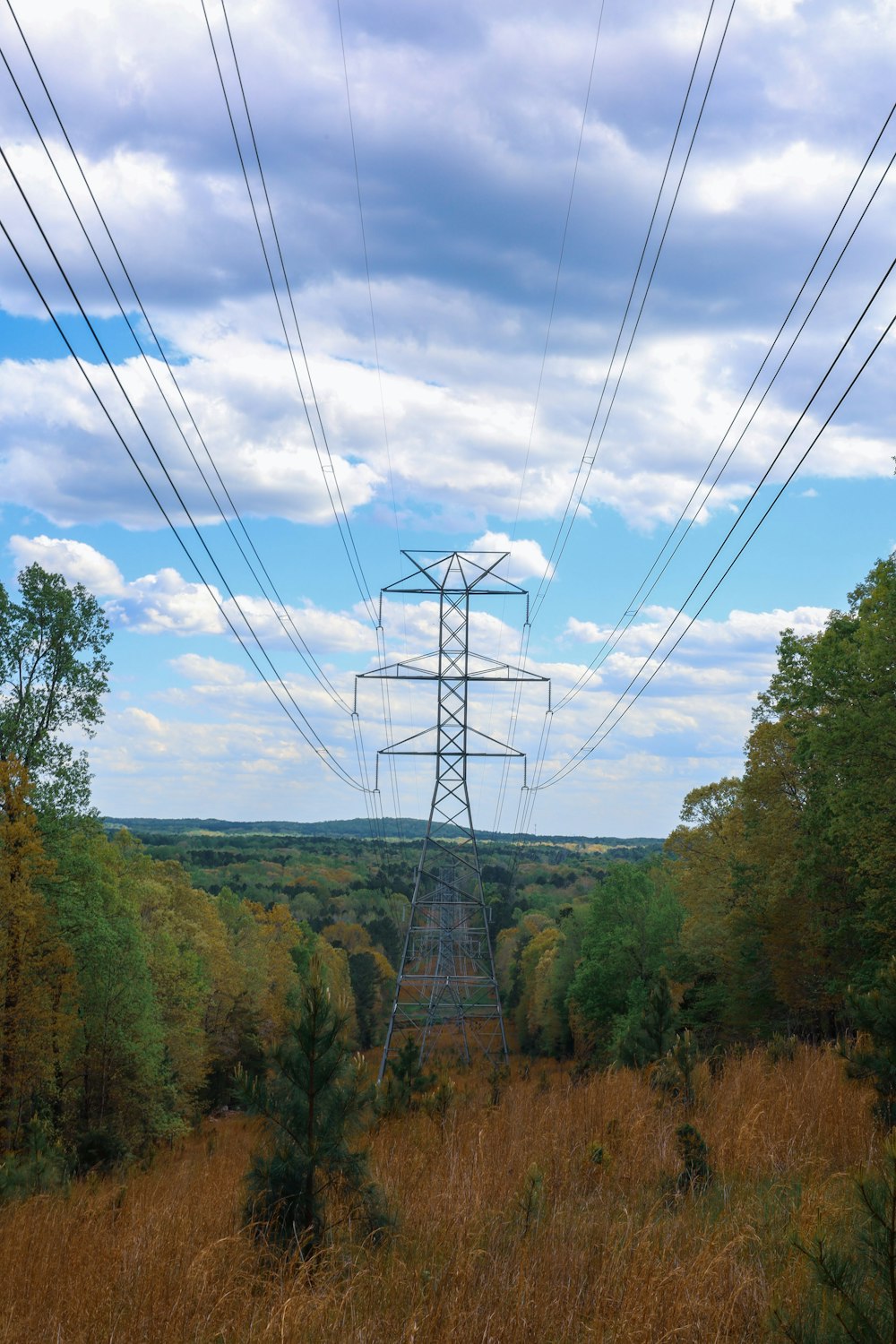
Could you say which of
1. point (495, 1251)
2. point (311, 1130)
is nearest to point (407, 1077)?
point (311, 1130)

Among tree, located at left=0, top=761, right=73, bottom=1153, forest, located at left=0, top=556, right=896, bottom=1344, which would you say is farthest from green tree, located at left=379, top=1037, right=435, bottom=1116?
tree, located at left=0, top=761, right=73, bottom=1153

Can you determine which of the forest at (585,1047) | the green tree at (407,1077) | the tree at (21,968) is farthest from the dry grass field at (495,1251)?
the tree at (21,968)

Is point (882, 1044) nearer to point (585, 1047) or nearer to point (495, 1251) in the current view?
point (495, 1251)

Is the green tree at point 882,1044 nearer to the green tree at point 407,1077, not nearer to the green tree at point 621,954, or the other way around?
the green tree at point 407,1077

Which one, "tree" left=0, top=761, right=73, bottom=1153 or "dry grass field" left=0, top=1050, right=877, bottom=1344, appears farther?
"tree" left=0, top=761, right=73, bottom=1153

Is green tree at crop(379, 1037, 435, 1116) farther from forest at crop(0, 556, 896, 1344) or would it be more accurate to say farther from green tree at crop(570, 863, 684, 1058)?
green tree at crop(570, 863, 684, 1058)

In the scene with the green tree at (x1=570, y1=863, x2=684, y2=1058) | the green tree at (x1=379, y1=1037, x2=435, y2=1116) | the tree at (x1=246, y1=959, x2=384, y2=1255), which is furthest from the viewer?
the green tree at (x1=570, y1=863, x2=684, y2=1058)

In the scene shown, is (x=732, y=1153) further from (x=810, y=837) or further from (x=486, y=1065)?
(x=486, y=1065)

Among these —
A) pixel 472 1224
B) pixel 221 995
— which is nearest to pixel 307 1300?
pixel 472 1224
